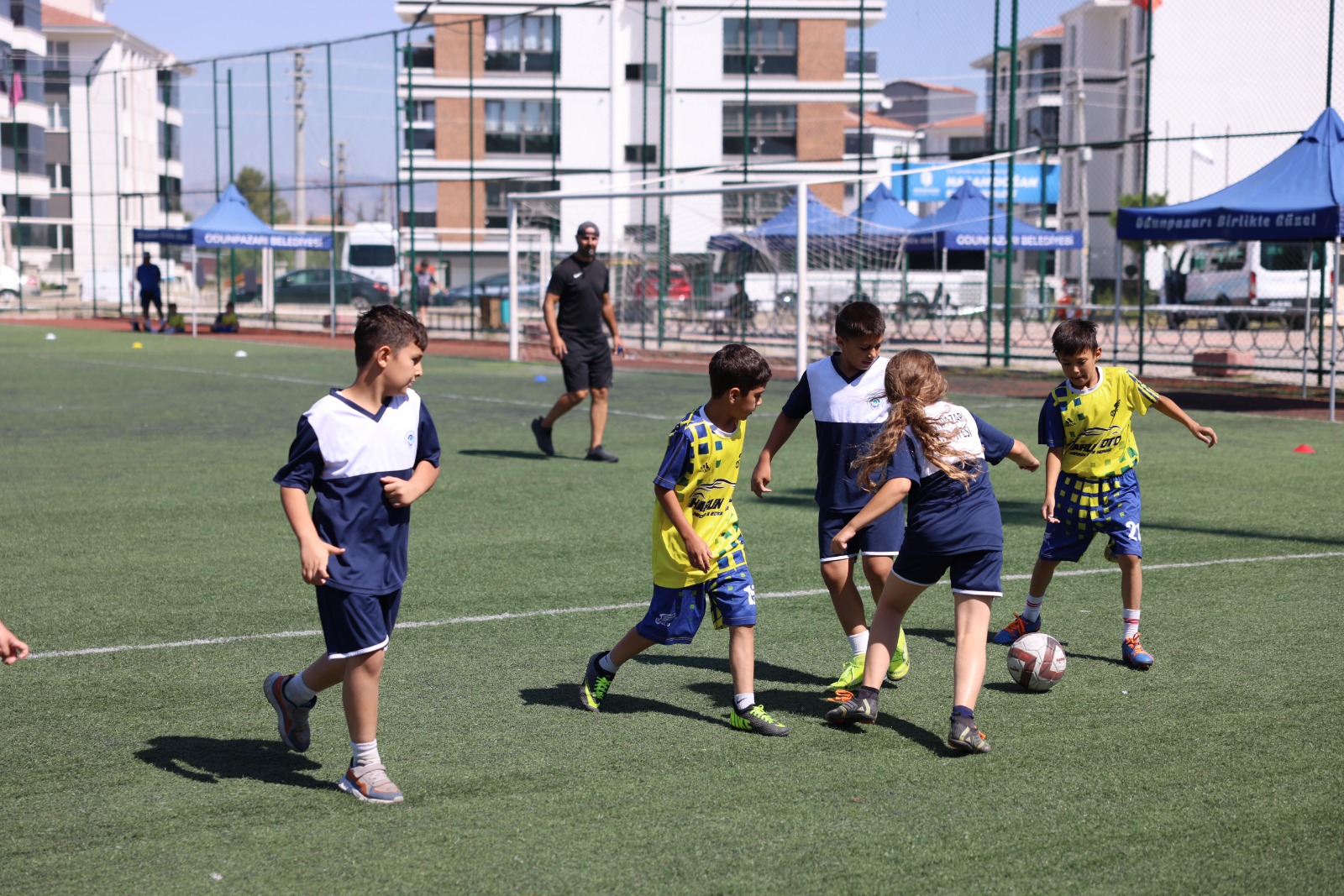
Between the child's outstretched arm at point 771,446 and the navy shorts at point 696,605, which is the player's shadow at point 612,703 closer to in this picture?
the navy shorts at point 696,605

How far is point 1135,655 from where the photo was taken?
5.81m

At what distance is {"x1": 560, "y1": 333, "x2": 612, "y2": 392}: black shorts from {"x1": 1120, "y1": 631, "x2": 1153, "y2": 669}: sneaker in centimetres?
665

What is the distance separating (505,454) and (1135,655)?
7.45 m

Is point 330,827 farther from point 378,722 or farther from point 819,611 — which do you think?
point 819,611

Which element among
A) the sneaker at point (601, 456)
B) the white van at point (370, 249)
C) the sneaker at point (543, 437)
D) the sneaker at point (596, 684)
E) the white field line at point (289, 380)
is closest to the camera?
the sneaker at point (596, 684)

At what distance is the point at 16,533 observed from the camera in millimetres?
8539

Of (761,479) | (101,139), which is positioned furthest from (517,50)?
(761,479)

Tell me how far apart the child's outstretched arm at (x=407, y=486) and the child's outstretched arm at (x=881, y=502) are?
1.47 meters

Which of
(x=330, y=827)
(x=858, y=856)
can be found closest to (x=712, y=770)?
(x=858, y=856)

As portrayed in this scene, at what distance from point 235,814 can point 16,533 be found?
5159 mm

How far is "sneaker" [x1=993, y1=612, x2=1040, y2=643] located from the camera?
20.7 feet

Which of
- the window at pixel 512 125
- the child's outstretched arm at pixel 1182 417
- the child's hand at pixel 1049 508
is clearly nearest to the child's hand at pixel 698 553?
the child's hand at pixel 1049 508

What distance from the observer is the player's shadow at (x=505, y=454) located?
12.1 meters

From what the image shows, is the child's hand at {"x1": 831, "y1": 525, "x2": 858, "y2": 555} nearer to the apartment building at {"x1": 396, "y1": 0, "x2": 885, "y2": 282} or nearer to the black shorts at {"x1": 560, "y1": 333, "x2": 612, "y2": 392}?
the black shorts at {"x1": 560, "y1": 333, "x2": 612, "y2": 392}
